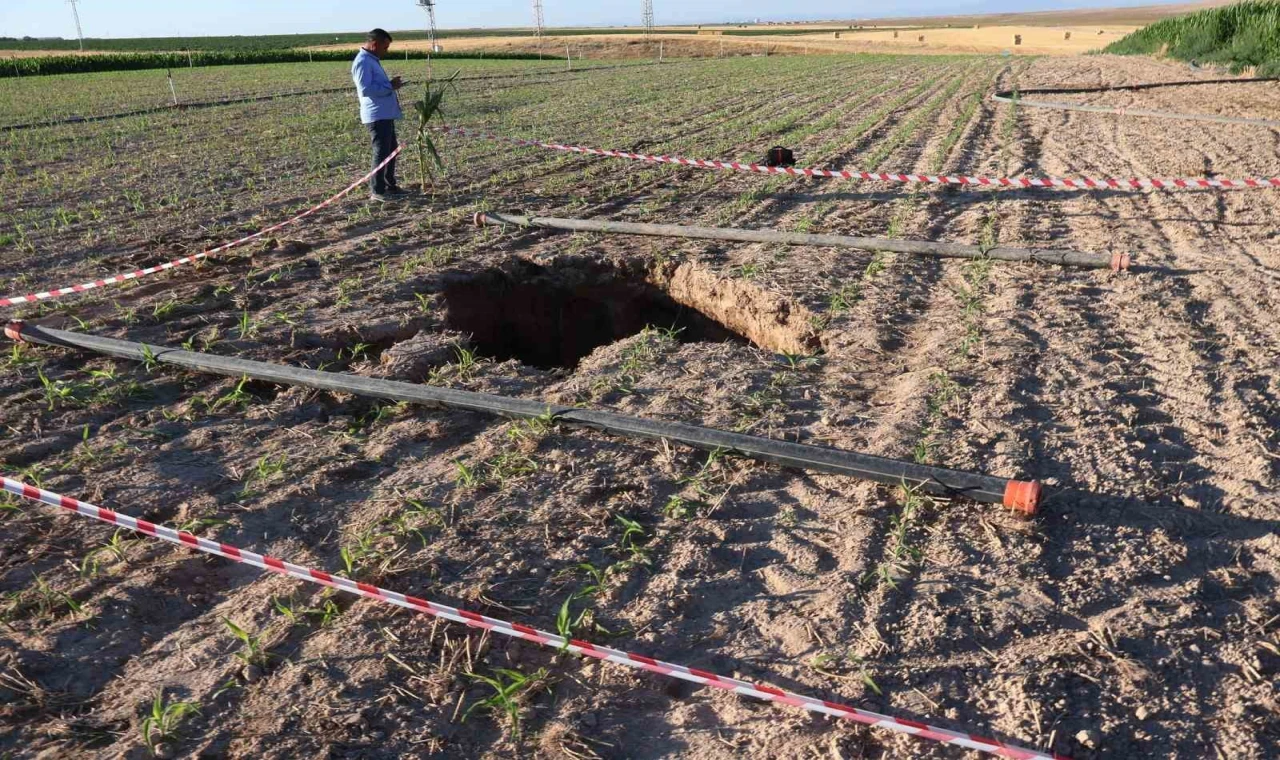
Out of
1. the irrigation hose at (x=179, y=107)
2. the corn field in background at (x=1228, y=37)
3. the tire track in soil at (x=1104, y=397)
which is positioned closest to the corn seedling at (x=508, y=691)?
the tire track in soil at (x=1104, y=397)

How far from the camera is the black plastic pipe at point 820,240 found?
6.41 metres

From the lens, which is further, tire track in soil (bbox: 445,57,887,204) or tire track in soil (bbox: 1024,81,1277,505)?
tire track in soil (bbox: 445,57,887,204)

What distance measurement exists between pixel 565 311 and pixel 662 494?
12.5ft

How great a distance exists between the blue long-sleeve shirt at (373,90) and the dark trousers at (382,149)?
0.08m

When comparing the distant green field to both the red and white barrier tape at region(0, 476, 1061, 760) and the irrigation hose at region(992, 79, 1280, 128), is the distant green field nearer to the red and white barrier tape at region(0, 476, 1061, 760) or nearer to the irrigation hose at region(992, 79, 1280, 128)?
the irrigation hose at region(992, 79, 1280, 128)

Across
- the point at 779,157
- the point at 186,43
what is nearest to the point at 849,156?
the point at 779,157

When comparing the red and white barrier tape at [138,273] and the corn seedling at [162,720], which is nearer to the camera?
the corn seedling at [162,720]

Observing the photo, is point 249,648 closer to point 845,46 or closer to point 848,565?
point 848,565

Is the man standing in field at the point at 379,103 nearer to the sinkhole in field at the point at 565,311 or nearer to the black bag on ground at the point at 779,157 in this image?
the sinkhole in field at the point at 565,311

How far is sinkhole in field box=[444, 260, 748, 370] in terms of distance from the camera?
693cm

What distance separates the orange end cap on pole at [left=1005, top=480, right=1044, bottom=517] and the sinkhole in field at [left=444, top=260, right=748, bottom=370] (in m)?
3.57

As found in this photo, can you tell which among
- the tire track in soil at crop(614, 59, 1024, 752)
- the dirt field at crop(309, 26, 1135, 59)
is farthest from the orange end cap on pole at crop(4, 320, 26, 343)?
the dirt field at crop(309, 26, 1135, 59)

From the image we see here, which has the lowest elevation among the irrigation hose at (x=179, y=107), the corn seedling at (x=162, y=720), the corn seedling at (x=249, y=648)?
the corn seedling at (x=162, y=720)

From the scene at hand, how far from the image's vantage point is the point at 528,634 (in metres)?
2.83
